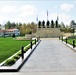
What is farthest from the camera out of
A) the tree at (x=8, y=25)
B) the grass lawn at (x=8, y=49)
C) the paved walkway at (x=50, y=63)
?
the tree at (x=8, y=25)

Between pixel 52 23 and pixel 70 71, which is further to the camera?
pixel 52 23

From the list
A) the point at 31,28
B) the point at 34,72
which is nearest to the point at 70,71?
the point at 34,72

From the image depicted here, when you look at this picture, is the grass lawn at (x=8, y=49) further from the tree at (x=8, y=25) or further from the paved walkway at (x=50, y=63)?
the tree at (x=8, y=25)

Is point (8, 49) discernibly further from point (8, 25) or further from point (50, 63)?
point (8, 25)

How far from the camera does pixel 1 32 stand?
396ft

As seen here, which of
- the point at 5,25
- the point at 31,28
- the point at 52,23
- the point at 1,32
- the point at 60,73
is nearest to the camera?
the point at 60,73

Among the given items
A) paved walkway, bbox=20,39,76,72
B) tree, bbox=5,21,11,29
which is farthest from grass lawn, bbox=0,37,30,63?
tree, bbox=5,21,11,29

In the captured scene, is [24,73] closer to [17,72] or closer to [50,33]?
[17,72]

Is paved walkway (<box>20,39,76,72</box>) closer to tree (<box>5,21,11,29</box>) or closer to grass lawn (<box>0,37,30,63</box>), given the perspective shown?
grass lawn (<box>0,37,30,63</box>)

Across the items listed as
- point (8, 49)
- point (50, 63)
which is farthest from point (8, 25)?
point (50, 63)

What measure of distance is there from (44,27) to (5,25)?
7578cm

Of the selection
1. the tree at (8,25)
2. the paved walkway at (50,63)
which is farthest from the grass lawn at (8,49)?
the tree at (8,25)

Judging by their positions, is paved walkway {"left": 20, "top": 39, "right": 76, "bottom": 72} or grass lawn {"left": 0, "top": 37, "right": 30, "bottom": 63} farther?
grass lawn {"left": 0, "top": 37, "right": 30, "bottom": 63}

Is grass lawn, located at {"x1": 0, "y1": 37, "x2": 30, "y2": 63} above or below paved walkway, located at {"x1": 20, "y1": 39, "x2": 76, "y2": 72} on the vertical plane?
below
